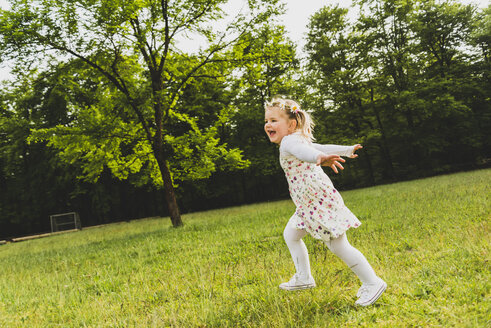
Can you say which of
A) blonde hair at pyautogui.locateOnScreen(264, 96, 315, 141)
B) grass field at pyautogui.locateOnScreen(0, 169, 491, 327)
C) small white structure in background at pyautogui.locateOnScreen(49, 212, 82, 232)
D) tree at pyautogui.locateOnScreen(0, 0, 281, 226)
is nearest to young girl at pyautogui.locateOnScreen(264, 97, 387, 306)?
blonde hair at pyautogui.locateOnScreen(264, 96, 315, 141)

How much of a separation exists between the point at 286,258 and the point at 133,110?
9564 mm

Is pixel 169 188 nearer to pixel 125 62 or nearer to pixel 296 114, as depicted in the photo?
pixel 125 62

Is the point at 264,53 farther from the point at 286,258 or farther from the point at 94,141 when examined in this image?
the point at 286,258

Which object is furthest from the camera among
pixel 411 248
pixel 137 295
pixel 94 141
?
pixel 94 141

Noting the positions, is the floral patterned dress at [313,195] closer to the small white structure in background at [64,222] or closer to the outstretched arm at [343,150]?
the outstretched arm at [343,150]

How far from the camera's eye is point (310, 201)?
3020 millimetres

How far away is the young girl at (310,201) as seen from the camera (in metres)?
2.87

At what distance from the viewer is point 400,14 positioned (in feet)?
90.7

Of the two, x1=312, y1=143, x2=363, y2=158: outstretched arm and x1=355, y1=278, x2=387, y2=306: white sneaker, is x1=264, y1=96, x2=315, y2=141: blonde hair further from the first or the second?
x1=355, y1=278, x2=387, y2=306: white sneaker

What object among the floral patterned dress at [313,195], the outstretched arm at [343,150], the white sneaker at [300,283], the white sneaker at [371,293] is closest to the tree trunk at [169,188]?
A: the white sneaker at [300,283]

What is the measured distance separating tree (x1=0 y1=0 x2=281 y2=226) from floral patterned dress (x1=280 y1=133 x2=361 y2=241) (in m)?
8.94

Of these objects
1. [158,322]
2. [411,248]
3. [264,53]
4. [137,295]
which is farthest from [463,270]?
[264,53]

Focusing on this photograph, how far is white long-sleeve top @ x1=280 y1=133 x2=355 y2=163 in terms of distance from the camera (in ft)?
8.92

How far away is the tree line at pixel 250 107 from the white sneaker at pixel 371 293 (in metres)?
10.5
